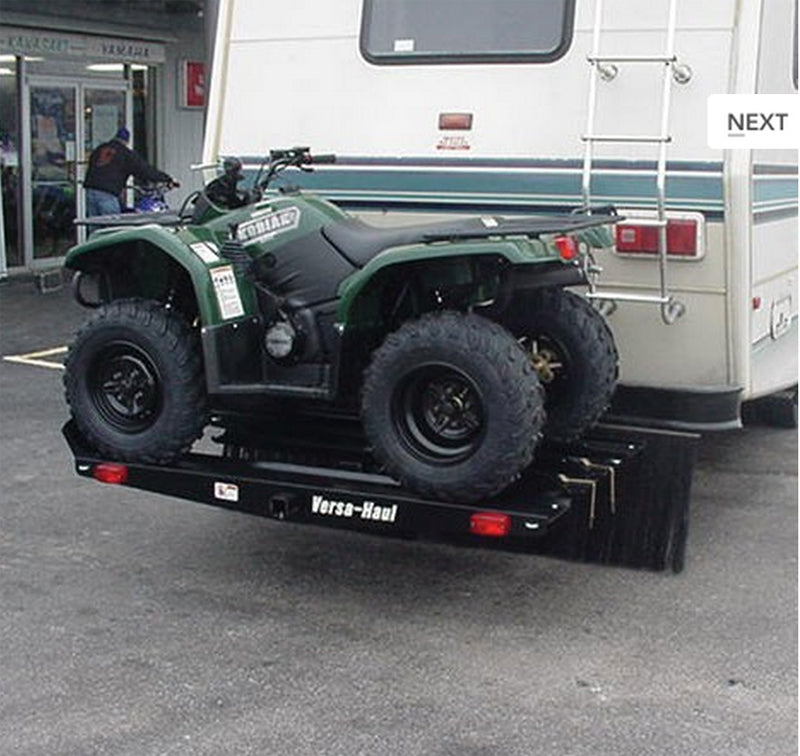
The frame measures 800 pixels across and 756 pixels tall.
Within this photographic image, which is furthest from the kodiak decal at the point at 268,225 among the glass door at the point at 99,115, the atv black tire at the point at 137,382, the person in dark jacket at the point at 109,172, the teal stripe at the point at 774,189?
the glass door at the point at 99,115

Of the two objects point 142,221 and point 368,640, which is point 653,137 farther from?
point 368,640

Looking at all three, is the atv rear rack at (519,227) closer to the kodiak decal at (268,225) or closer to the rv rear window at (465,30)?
the kodiak decal at (268,225)

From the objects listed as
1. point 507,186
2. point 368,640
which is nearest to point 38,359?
point 507,186

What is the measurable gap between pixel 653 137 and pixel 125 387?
2172 mm

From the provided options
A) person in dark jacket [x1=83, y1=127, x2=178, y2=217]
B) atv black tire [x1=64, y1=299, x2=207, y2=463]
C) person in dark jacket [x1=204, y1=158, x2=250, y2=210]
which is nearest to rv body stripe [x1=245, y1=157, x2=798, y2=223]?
person in dark jacket [x1=204, y1=158, x2=250, y2=210]

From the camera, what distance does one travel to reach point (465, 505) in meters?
4.54

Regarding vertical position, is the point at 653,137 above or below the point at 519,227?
above

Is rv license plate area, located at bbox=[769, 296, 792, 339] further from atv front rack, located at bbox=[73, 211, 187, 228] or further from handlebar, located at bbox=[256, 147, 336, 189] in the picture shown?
atv front rack, located at bbox=[73, 211, 187, 228]

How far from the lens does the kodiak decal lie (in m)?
4.99

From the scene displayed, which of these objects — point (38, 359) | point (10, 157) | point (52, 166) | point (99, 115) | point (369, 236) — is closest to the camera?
point (369, 236)

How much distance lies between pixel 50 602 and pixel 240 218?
1.62m

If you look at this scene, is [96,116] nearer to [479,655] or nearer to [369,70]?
[369,70]

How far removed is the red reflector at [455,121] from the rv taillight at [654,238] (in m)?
0.77

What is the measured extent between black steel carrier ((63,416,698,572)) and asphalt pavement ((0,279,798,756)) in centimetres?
15
